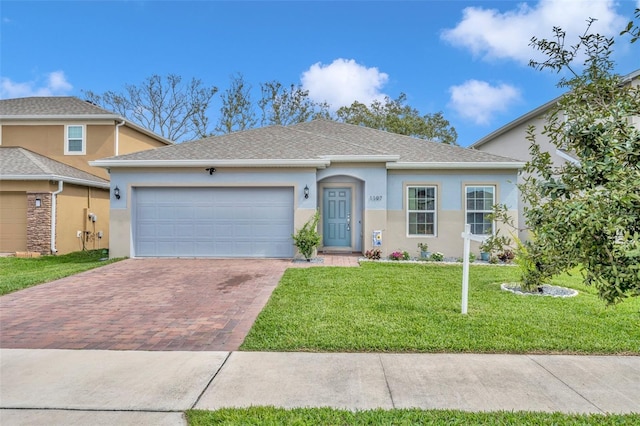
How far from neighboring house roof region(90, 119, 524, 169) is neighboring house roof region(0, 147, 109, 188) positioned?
3.07m

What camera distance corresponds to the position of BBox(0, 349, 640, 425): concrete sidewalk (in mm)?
3203

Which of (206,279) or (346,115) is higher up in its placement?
(346,115)

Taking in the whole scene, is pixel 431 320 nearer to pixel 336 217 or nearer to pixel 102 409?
pixel 102 409

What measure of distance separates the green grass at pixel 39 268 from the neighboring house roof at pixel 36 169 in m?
2.84

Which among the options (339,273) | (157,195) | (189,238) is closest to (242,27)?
(157,195)

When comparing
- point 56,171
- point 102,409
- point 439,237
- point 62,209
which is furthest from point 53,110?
point 102,409

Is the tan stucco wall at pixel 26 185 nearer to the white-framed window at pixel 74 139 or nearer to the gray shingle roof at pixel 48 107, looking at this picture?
the white-framed window at pixel 74 139

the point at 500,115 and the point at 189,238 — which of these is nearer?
the point at 189,238

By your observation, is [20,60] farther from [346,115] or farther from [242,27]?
[346,115]

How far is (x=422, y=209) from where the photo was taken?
12.3 metres

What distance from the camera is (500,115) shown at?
19.5 meters

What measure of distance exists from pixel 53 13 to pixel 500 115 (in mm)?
20352

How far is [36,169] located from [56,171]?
60cm

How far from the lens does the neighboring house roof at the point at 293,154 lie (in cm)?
1128
